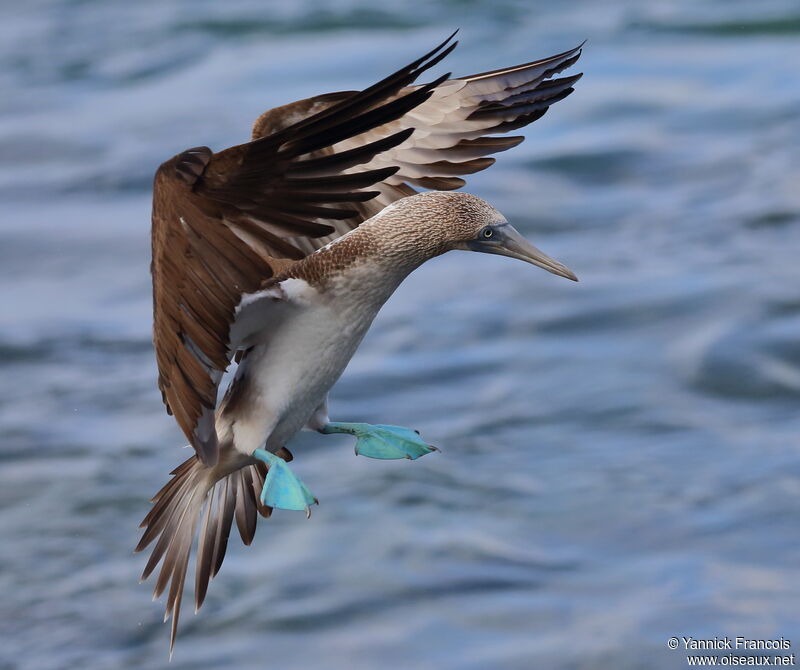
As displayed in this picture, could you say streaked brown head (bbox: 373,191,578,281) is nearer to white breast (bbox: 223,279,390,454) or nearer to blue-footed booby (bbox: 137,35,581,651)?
blue-footed booby (bbox: 137,35,581,651)

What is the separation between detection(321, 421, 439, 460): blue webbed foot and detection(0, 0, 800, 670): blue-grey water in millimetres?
4033

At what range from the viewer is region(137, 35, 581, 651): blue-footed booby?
15.5ft

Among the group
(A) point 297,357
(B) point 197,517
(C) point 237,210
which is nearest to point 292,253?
(C) point 237,210

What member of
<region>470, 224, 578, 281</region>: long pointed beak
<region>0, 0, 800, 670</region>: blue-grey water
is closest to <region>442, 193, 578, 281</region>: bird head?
<region>470, 224, 578, 281</region>: long pointed beak

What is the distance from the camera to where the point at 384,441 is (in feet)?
19.5

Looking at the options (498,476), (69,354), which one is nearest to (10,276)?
(69,354)

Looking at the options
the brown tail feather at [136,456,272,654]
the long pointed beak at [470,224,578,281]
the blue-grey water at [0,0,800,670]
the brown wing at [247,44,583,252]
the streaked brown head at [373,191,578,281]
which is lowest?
the blue-grey water at [0,0,800,670]

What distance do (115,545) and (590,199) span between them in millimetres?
6124

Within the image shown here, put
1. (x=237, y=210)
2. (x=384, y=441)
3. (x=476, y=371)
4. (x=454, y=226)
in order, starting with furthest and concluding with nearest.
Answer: (x=476, y=371)
(x=384, y=441)
(x=454, y=226)
(x=237, y=210)

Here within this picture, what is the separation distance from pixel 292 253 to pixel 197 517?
4.87ft

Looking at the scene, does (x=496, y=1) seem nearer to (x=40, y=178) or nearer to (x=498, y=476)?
(x=40, y=178)

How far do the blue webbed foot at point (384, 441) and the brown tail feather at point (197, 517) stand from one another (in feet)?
1.30

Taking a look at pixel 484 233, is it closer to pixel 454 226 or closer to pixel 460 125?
pixel 454 226

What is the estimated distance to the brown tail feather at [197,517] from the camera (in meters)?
5.88
